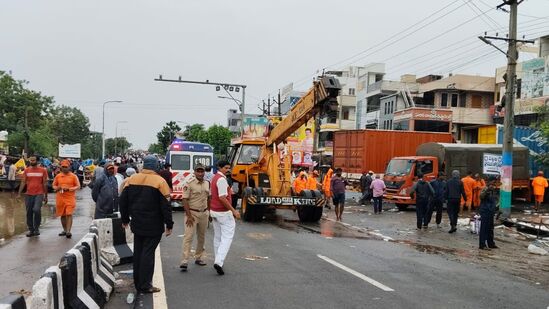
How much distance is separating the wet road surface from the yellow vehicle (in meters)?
4.88

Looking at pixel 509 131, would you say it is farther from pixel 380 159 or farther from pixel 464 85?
pixel 464 85

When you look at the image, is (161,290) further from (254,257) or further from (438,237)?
(438,237)

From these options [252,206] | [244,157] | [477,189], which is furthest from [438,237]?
[477,189]

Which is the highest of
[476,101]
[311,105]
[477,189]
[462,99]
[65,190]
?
[462,99]

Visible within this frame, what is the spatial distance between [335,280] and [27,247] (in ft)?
20.9

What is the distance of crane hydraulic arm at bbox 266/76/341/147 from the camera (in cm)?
1308

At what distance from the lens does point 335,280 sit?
7918mm

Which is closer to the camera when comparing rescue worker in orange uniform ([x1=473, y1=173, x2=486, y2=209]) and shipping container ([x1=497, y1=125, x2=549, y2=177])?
rescue worker in orange uniform ([x1=473, y1=173, x2=486, y2=209])

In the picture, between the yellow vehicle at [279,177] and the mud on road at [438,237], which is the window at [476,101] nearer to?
the mud on road at [438,237]

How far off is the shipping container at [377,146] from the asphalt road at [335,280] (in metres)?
16.9

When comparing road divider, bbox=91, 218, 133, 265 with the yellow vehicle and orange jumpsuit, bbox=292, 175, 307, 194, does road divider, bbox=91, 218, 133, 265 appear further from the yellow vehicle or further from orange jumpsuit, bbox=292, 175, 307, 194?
orange jumpsuit, bbox=292, 175, 307, 194

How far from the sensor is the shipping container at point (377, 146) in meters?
28.6

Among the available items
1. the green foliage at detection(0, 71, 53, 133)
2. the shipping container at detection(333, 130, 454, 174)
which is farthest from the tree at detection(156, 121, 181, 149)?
the shipping container at detection(333, 130, 454, 174)

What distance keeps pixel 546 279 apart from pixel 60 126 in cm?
7189
